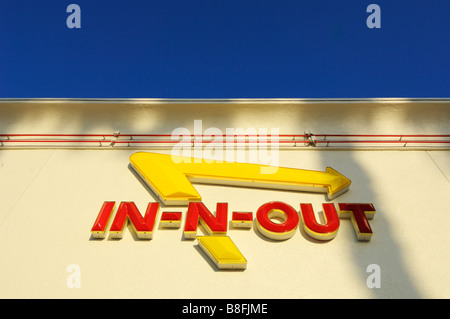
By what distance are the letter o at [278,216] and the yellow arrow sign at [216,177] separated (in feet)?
2.44

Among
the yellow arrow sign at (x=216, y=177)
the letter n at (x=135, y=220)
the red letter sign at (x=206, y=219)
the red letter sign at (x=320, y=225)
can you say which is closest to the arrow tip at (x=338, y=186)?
the yellow arrow sign at (x=216, y=177)

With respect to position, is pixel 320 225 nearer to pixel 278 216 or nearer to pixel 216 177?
pixel 278 216

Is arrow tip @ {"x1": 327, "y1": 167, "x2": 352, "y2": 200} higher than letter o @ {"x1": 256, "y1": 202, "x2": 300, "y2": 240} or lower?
higher

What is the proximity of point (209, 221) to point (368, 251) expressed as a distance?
8.55 ft

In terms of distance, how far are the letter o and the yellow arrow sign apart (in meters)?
0.74

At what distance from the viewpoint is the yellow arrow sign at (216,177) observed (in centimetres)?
562

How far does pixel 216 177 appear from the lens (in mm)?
5992

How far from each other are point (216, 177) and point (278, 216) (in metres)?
1.45

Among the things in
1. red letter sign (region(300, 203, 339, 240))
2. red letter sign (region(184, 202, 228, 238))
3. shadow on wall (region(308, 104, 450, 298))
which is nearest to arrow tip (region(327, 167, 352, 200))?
shadow on wall (region(308, 104, 450, 298))

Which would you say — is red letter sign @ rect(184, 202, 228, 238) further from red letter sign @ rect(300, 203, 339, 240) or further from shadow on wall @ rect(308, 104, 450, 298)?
shadow on wall @ rect(308, 104, 450, 298)

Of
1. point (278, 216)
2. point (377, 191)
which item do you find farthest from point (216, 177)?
point (377, 191)

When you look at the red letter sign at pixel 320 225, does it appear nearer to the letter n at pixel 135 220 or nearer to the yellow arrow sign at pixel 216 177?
the yellow arrow sign at pixel 216 177

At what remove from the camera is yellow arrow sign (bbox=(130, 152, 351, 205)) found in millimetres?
5621
